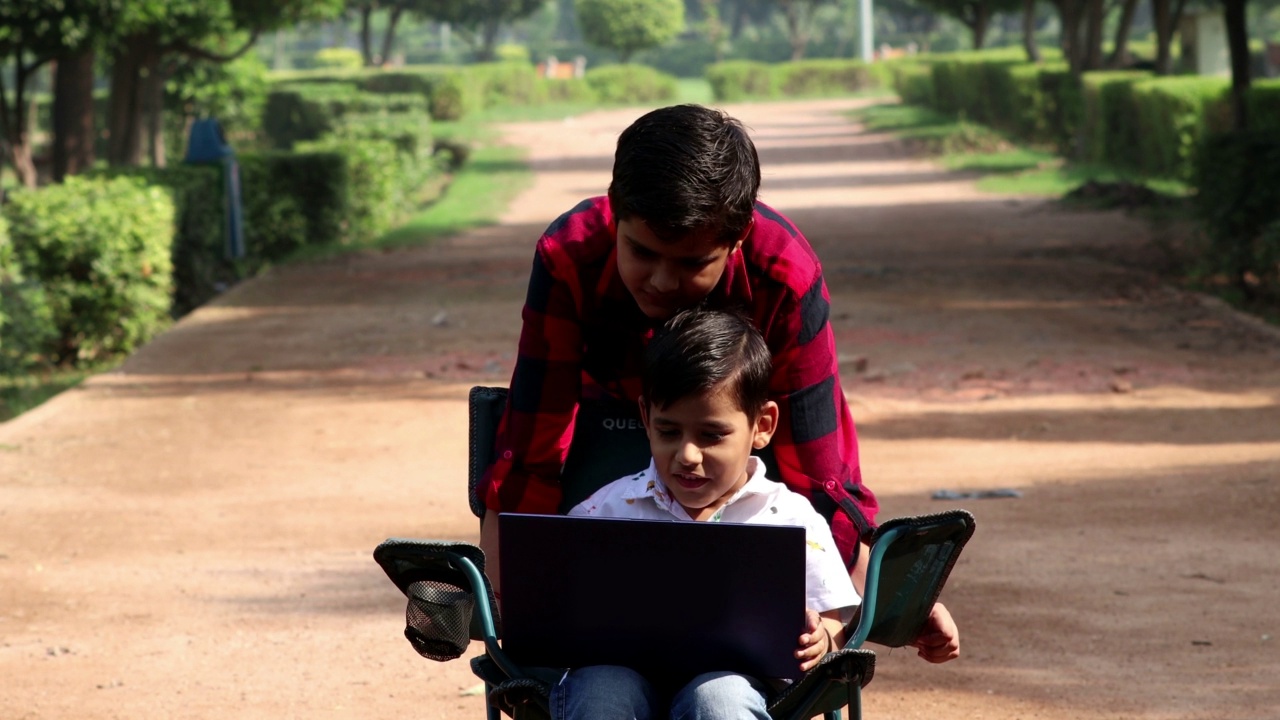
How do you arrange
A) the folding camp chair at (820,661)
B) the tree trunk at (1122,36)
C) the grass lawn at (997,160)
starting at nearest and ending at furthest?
the folding camp chair at (820,661), the grass lawn at (997,160), the tree trunk at (1122,36)

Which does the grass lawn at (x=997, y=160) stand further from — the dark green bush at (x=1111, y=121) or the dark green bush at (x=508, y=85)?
the dark green bush at (x=508, y=85)

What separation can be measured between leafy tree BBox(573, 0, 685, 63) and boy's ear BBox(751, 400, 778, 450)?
6091 cm

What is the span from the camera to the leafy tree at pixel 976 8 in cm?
3983

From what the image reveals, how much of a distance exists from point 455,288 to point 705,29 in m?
75.0

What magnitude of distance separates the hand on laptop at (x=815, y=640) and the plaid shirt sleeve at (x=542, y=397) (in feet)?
2.12

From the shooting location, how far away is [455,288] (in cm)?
1520

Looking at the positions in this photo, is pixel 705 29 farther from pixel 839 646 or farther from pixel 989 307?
pixel 839 646

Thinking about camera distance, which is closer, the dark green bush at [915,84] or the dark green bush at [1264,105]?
the dark green bush at [1264,105]

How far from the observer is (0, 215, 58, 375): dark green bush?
36.1 ft

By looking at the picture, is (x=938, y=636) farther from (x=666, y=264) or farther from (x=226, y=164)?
(x=226, y=164)

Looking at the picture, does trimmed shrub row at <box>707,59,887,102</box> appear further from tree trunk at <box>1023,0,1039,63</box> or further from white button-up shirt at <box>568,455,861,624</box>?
white button-up shirt at <box>568,455,861,624</box>

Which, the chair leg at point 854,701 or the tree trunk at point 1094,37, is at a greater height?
the tree trunk at point 1094,37

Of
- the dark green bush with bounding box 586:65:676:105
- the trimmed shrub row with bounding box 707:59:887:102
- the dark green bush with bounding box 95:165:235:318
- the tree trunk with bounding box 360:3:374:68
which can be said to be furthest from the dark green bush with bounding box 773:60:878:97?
the dark green bush with bounding box 95:165:235:318

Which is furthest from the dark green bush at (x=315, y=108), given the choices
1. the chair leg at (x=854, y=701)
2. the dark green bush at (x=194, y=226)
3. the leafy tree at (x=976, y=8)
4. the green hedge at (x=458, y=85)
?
the chair leg at (x=854, y=701)
